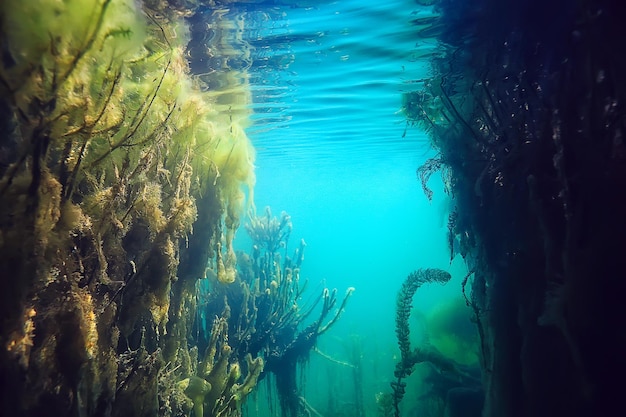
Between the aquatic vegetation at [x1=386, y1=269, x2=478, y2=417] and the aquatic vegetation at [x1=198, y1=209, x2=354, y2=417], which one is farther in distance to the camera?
the aquatic vegetation at [x1=198, y1=209, x2=354, y2=417]

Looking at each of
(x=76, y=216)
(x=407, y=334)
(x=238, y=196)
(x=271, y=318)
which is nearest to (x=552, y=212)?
(x=407, y=334)

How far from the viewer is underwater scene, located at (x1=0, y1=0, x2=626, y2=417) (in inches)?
107

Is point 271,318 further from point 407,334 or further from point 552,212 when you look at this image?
point 552,212

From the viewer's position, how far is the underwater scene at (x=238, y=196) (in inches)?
107

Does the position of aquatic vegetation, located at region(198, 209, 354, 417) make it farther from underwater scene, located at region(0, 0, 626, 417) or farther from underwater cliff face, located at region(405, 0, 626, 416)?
underwater cliff face, located at region(405, 0, 626, 416)

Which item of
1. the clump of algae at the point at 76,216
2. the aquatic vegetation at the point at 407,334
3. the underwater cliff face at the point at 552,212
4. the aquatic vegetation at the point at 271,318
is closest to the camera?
the clump of algae at the point at 76,216

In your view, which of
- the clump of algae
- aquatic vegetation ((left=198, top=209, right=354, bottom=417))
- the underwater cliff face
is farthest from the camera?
aquatic vegetation ((left=198, top=209, right=354, bottom=417))

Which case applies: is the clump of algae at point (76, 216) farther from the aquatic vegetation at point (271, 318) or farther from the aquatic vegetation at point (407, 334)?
the aquatic vegetation at point (407, 334)

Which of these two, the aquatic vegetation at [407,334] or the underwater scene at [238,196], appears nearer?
the underwater scene at [238,196]

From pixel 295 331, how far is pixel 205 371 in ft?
14.2

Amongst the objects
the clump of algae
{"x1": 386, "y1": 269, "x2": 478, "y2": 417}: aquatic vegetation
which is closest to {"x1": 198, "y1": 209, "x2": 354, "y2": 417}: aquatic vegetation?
{"x1": 386, "y1": 269, "x2": 478, "y2": 417}: aquatic vegetation

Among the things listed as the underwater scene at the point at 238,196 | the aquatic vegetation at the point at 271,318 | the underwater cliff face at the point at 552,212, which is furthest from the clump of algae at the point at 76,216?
the aquatic vegetation at the point at 271,318

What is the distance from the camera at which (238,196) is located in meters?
7.15

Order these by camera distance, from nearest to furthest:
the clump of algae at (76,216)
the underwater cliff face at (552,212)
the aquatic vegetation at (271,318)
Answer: the clump of algae at (76,216), the underwater cliff face at (552,212), the aquatic vegetation at (271,318)
